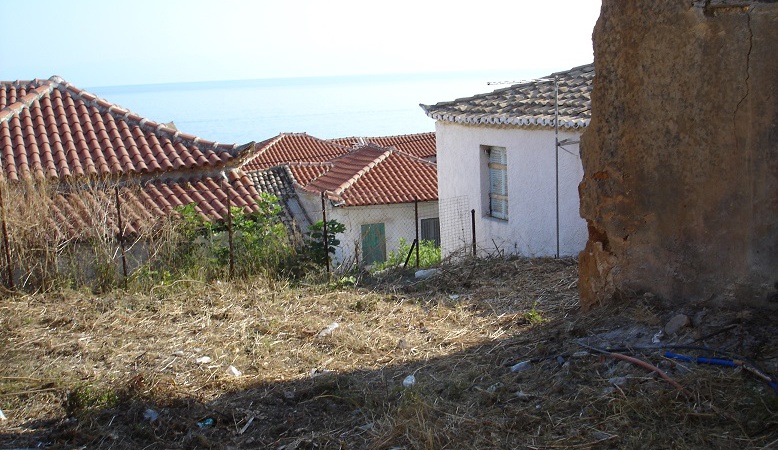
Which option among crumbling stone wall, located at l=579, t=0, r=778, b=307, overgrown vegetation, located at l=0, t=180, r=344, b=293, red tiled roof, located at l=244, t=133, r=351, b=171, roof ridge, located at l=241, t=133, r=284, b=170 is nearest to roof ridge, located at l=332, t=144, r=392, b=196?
red tiled roof, located at l=244, t=133, r=351, b=171

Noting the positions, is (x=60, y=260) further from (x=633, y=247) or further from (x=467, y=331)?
(x=633, y=247)

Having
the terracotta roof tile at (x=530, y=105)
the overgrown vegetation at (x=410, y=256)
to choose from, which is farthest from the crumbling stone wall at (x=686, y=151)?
the overgrown vegetation at (x=410, y=256)

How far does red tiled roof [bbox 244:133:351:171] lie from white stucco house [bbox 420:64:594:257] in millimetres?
21606

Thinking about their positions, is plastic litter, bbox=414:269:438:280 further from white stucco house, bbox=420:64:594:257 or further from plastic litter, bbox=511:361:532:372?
plastic litter, bbox=511:361:532:372

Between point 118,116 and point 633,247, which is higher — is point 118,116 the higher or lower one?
the higher one

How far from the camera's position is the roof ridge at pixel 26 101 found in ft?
46.9

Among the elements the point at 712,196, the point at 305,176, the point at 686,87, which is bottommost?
the point at 305,176

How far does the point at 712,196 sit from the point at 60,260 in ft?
24.0

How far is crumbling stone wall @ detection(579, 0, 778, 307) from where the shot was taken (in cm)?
502

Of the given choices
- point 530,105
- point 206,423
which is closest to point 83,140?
point 530,105

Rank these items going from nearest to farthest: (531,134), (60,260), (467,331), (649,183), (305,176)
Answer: (649,183)
(467,331)
(60,260)
(531,134)
(305,176)

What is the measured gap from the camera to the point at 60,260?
9102 millimetres

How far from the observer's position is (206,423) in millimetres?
5105

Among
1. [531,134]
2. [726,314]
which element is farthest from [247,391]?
[531,134]
